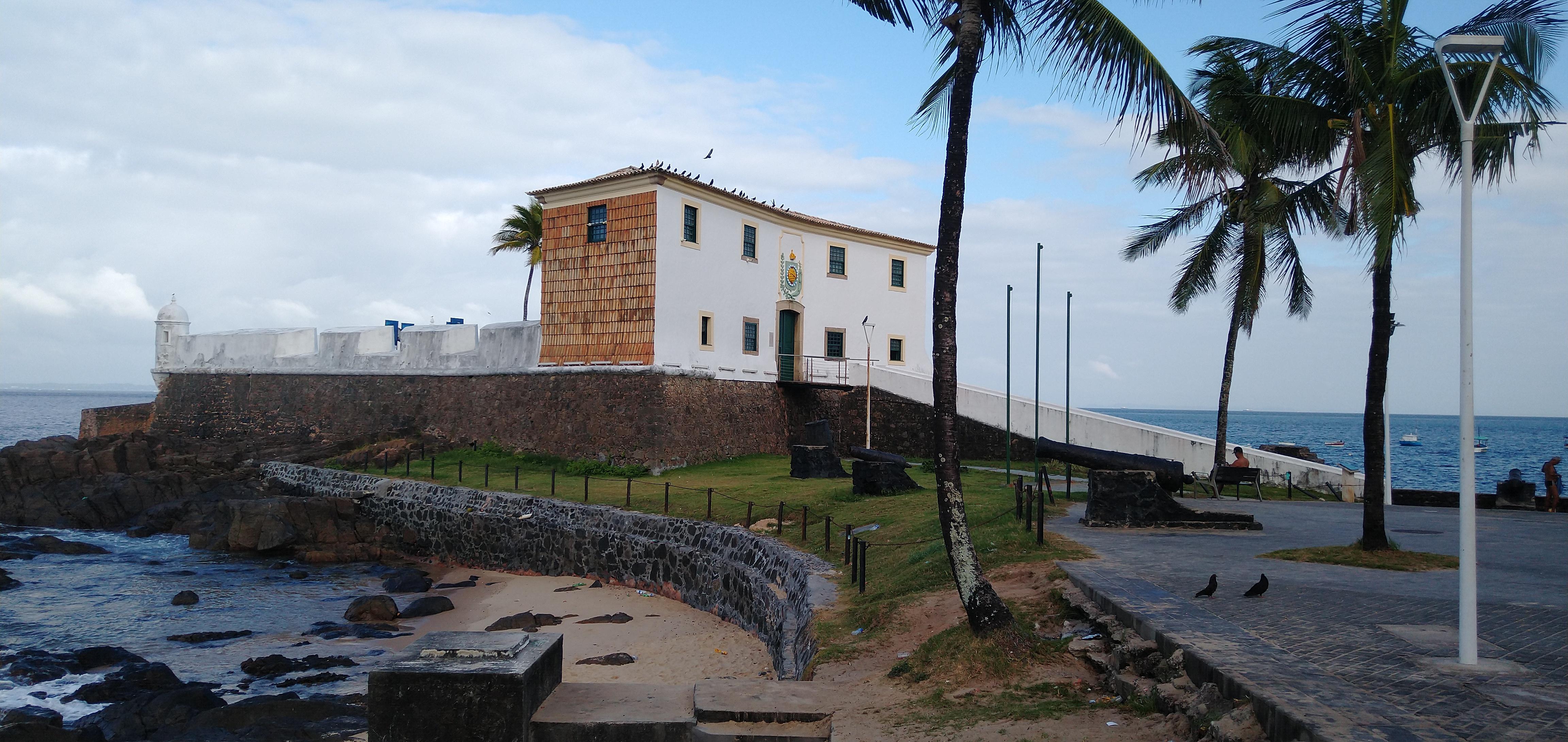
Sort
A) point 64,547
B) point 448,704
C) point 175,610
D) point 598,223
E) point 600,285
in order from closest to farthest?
point 448,704 < point 175,610 < point 64,547 < point 600,285 < point 598,223

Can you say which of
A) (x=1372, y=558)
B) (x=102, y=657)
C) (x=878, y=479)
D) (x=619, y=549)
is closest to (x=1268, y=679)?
(x=1372, y=558)

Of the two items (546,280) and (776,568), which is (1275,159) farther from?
(546,280)

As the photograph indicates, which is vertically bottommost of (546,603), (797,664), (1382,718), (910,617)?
(546,603)

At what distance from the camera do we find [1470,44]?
229 inches

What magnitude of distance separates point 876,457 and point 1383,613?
456 inches

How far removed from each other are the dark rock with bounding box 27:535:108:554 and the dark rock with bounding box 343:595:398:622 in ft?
31.1

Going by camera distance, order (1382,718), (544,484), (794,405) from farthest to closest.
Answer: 1. (794,405)
2. (544,484)
3. (1382,718)

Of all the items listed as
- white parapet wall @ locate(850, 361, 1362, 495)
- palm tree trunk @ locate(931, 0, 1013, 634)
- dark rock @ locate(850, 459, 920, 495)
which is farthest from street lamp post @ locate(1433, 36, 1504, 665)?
white parapet wall @ locate(850, 361, 1362, 495)

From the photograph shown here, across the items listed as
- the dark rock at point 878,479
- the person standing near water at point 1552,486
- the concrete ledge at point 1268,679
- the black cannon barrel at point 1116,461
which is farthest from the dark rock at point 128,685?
the person standing near water at point 1552,486

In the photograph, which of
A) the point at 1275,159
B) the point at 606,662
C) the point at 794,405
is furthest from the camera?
the point at 794,405

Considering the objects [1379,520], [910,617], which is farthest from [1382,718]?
[1379,520]

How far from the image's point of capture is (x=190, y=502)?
25.2 metres

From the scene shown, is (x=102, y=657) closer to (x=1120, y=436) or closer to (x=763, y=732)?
(x=763, y=732)

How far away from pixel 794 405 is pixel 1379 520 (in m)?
19.2
